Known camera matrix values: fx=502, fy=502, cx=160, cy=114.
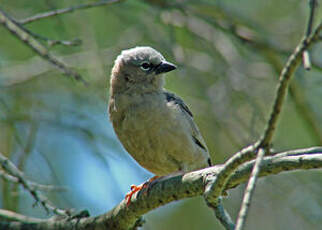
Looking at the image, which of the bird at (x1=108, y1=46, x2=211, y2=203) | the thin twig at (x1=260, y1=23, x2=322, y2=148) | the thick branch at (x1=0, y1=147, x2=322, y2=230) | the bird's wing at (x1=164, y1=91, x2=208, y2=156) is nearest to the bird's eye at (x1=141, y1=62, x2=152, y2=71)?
the bird at (x1=108, y1=46, x2=211, y2=203)

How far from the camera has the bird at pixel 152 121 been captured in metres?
5.29

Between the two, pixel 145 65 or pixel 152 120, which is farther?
pixel 145 65

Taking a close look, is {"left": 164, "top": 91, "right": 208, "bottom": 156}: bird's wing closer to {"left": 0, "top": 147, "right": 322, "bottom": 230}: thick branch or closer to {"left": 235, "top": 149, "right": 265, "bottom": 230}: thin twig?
{"left": 0, "top": 147, "right": 322, "bottom": 230}: thick branch

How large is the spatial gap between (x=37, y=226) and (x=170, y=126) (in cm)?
170

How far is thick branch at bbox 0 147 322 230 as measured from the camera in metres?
3.04

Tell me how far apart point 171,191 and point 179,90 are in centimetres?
443

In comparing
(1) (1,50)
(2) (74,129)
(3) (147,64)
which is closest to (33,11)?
(1) (1,50)

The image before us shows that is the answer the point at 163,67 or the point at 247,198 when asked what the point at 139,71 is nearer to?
the point at 163,67

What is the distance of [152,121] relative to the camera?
527cm

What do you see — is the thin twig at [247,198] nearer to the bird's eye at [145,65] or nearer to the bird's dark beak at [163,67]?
the bird's dark beak at [163,67]

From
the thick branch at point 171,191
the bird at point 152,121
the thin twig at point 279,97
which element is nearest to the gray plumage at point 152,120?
the bird at point 152,121

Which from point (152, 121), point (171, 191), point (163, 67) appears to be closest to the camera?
point (171, 191)

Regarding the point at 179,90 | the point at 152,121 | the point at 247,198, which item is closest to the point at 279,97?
the point at 247,198

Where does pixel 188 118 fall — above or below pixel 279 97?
below
